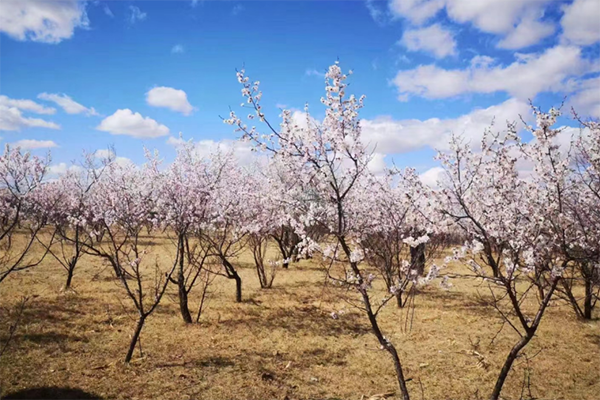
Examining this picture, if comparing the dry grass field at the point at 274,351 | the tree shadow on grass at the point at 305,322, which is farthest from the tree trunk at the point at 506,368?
the tree shadow on grass at the point at 305,322

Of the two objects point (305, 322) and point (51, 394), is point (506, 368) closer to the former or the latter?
point (305, 322)

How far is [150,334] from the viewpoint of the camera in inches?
392

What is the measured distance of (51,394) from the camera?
6.56 m

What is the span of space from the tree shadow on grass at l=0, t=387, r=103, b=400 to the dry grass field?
0.17 metres

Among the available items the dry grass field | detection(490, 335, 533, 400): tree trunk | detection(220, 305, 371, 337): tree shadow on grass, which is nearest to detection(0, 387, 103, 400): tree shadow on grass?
the dry grass field

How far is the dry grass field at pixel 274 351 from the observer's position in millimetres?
7297

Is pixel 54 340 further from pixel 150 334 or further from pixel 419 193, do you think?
pixel 419 193

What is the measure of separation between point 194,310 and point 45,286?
280 inches

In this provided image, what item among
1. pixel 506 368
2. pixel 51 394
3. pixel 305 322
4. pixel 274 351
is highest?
pixel 506 368

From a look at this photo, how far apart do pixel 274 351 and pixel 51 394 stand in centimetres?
483

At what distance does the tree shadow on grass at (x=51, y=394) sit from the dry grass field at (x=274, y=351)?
6.6 inches

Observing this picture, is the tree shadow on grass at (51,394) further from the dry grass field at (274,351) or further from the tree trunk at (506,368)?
the tree trunk at (506,368)

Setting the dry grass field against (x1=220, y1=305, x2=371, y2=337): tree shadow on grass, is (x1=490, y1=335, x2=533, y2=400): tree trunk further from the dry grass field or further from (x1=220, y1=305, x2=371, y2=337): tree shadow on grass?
(x1=220, y1=305, x2=371, y2=337): tree shadow on grass

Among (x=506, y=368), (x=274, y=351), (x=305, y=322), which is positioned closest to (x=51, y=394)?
(x=274, y=351)
